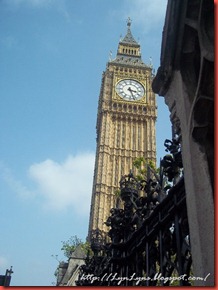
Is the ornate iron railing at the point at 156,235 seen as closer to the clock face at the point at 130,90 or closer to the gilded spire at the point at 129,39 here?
the clock face at the point at 130,90

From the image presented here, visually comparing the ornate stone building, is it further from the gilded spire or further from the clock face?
the gilded spire

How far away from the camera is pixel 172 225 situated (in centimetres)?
344

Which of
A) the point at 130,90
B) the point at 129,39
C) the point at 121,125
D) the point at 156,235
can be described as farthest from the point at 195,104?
the point at 129,39

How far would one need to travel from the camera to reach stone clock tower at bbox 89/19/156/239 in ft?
147

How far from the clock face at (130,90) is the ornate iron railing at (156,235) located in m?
44.8

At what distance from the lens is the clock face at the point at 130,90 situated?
1944 inches

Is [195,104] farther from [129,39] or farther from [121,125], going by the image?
[129,39]

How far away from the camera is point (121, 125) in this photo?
48312mm

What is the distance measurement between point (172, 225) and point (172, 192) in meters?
0.34

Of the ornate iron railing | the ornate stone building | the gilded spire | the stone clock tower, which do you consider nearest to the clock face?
the stone clock tower

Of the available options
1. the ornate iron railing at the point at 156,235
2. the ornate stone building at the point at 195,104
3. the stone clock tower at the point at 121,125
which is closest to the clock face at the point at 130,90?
the stone clock tower at the point at 121,125

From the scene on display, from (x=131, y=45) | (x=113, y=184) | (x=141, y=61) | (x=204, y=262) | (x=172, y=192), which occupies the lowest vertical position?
(x=204, y=262)

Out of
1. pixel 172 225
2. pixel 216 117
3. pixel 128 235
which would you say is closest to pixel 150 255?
pixel 172 225

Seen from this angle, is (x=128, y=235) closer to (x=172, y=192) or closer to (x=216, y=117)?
(x=172, y=192)
